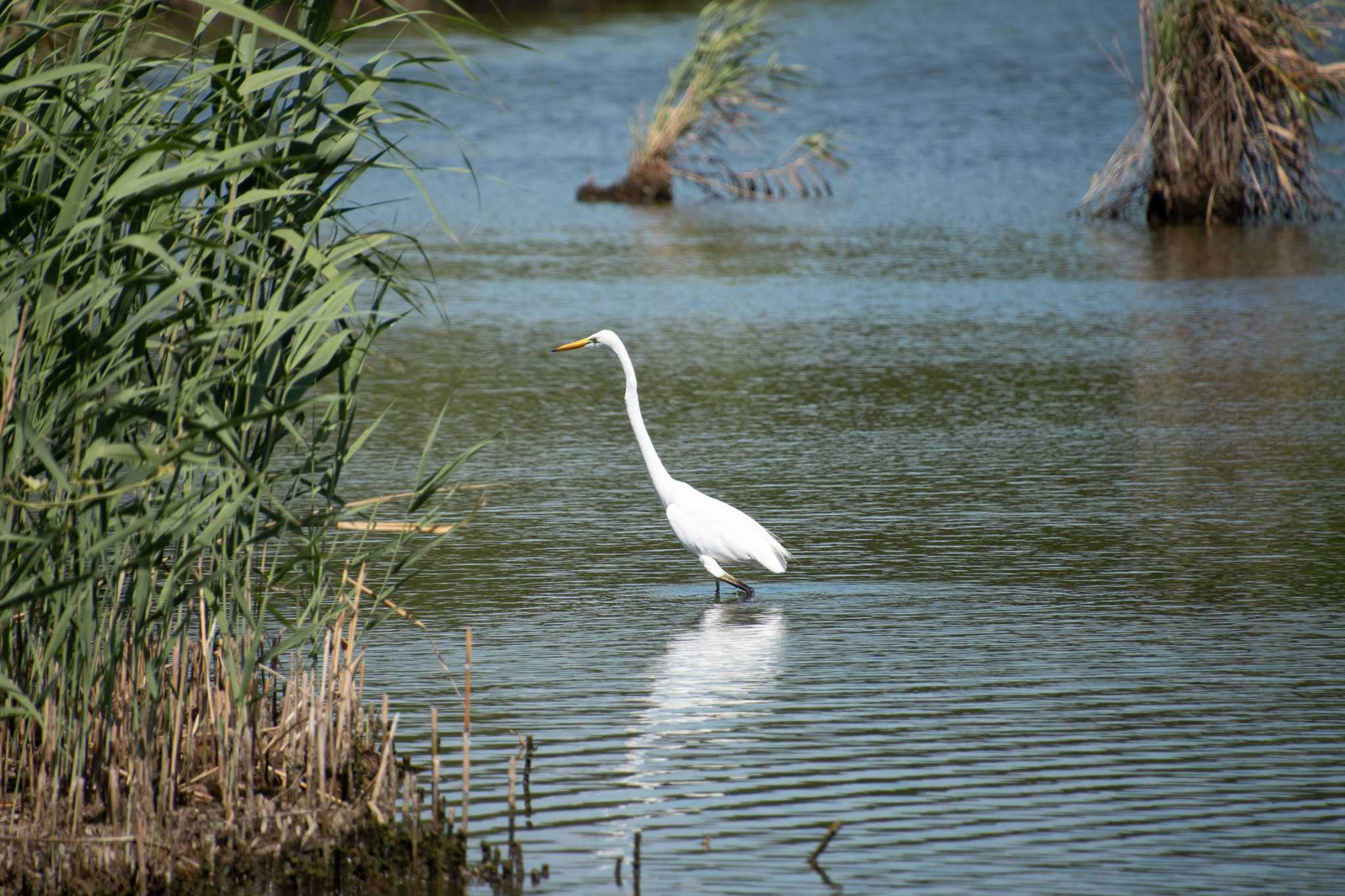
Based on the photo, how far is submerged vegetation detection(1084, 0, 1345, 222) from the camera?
71.2 feet

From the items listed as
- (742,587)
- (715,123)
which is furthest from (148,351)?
(715,123)

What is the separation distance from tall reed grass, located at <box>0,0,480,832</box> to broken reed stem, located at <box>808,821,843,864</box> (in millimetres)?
1413

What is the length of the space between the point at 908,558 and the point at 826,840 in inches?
163

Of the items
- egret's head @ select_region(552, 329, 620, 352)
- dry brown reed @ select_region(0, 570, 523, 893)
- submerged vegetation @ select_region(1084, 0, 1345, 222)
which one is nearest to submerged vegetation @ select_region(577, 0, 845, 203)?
submerged vegetation @ select_region(1084, 0, 1345, 222)

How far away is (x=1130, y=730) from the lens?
651 cm

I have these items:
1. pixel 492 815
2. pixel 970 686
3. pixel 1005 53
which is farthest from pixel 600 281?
pixel 1005 53

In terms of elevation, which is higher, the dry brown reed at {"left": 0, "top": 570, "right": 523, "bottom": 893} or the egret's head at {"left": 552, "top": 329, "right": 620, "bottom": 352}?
the egret's head at {"left": 552, "top": 329, "right": 620, "bottom": 352}

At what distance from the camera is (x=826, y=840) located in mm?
5156

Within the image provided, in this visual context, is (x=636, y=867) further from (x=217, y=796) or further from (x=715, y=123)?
(x=715, y=123)

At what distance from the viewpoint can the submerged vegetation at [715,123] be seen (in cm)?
2516

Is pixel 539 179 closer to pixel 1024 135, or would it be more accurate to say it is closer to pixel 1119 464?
pixel 1024 135

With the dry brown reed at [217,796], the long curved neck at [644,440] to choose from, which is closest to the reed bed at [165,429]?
the dry brown reed at [217,796]

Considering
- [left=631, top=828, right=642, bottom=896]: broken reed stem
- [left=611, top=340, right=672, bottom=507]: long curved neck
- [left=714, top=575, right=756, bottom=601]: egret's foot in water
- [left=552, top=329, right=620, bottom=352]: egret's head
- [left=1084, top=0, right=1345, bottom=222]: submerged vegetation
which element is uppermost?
[left=1084, top=0, right=1345, bottom=222]: submerged vegetation

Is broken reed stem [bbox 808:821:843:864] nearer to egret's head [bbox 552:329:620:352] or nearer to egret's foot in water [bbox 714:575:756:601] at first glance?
egret's foot in water [bbox 714:575:756:601]
